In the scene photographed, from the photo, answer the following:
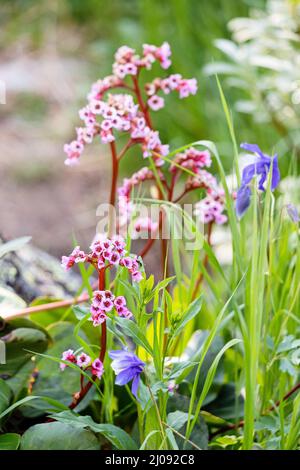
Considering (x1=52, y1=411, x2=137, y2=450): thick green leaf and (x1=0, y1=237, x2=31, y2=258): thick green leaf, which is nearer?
(x1=52, y1=411, x2=137, y2=450): thick green leaf

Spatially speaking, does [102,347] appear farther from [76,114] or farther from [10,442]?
[76,114]

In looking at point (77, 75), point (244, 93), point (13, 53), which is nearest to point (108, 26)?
point (77, 75)

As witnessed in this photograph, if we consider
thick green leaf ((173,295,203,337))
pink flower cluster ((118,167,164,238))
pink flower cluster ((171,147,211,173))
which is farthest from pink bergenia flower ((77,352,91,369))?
pink flower cluster ((171,147,211,173))

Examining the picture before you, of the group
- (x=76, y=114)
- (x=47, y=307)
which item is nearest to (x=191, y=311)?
(x=47, y=307)

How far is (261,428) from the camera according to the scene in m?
0.86

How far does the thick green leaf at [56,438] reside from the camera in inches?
31.9

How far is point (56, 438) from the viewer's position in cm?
81

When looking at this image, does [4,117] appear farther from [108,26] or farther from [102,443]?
[102,443]

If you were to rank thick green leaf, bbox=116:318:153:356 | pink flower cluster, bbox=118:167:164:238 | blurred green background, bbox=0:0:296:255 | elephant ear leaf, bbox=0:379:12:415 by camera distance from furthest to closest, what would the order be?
blurred green background, bbox=0:0:296:255, pink flower cluster, bbox=118:167:164:238, elephant ear leaf, bbox=0:379:12:415, thick green leaf, bbox=116:318:153:356

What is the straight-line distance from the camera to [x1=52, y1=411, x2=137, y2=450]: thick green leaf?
776mm

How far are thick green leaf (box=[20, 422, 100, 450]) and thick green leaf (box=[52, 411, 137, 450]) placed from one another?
12 millimetres

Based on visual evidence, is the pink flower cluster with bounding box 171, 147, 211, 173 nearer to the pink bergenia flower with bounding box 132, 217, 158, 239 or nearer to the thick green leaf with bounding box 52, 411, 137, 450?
the pink bergenia flower with bounding box 132, 217, 158, 239

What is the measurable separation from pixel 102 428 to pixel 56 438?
0.05 meters
